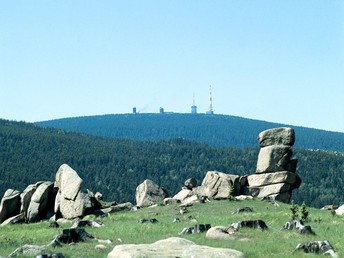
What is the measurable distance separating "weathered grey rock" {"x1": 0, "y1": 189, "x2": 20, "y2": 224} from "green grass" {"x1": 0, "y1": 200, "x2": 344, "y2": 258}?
860 centimetres

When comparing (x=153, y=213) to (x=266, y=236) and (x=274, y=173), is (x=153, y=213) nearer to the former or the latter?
(x=274, y=173)

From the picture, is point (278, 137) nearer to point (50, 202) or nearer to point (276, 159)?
point (276, 159)

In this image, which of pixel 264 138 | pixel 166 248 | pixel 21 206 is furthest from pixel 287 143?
pixel 166 248

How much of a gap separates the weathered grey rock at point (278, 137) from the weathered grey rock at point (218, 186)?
7.21 meters

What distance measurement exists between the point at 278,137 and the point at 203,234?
4580 centimetres

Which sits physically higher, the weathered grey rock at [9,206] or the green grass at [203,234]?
the green grass at [203,234]

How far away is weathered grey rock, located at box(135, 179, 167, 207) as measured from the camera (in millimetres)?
83625

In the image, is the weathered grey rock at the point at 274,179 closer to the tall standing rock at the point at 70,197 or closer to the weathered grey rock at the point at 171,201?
the weathered grey rock at the point at 171,201

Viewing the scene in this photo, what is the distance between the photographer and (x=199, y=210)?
68375 millimetres

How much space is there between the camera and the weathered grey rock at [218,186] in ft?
259

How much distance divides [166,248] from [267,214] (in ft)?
87.3

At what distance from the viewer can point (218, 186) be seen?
79.8 metres

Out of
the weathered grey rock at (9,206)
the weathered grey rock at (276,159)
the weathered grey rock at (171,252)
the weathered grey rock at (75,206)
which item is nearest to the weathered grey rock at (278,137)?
the weathered grey rock at (276,159)

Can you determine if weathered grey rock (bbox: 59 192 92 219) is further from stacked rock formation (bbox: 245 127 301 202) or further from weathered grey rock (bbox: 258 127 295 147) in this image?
weathered grey rock (bbox: 258 127 295 147)
